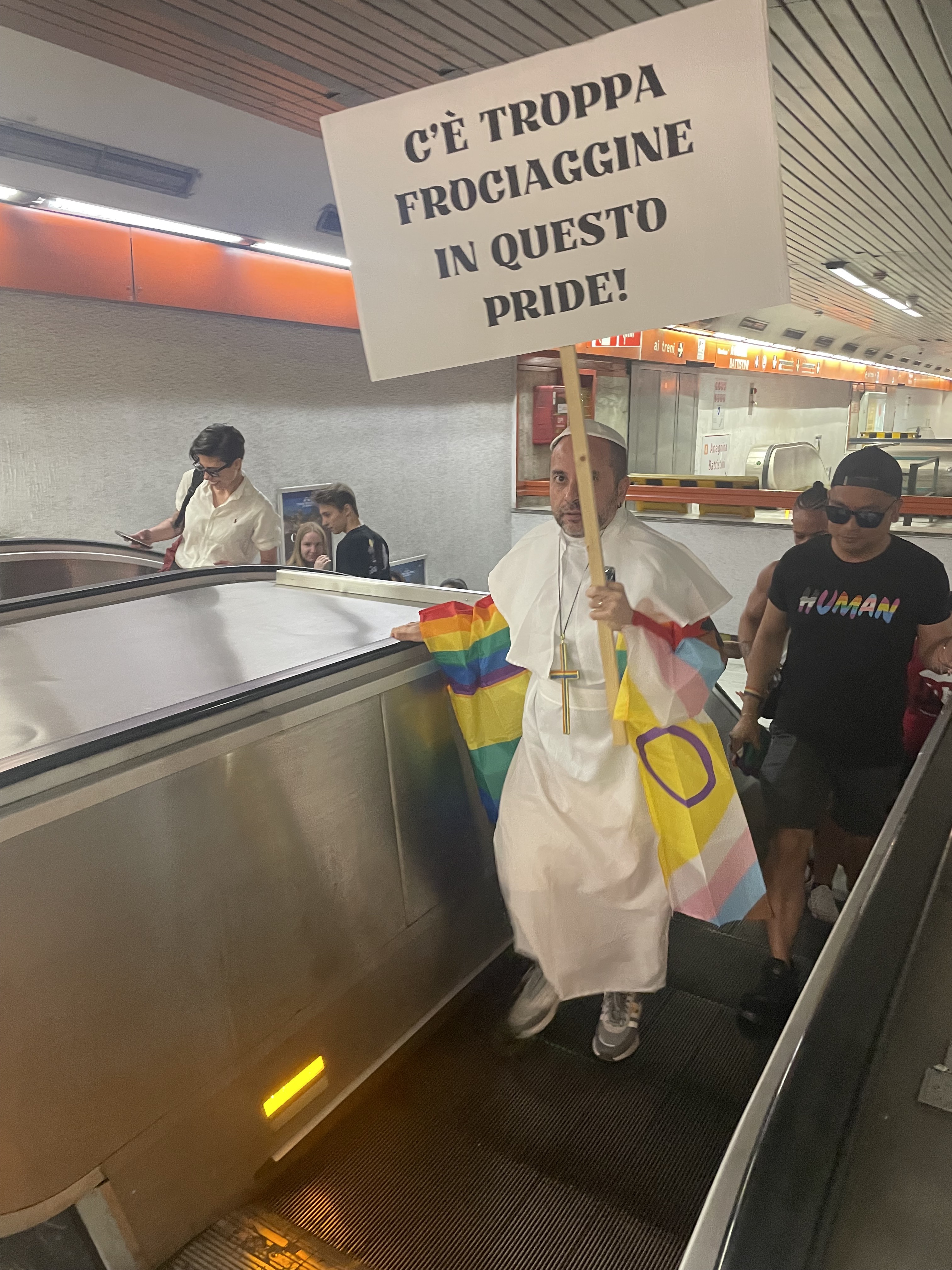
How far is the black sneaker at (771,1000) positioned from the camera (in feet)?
7.13

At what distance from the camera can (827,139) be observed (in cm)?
449

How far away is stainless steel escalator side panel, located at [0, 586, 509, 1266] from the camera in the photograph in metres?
1.34

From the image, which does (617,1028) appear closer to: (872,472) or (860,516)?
(860,516)

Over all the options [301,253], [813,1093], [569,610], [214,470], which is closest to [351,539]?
[214,470]

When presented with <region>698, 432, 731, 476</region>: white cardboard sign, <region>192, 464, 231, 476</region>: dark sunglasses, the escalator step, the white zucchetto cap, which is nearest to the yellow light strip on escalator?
the escalator step

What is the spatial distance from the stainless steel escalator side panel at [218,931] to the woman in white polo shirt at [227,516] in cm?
184

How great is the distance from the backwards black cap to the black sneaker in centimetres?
129

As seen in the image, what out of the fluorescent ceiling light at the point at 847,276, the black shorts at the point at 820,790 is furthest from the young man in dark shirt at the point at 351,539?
the fluorescent ceiling light at the point at 847,276

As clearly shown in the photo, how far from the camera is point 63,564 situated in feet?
16.4

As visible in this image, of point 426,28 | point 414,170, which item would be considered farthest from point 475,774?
point 426,28

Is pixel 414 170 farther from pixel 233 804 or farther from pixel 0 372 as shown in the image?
pixel 0 372

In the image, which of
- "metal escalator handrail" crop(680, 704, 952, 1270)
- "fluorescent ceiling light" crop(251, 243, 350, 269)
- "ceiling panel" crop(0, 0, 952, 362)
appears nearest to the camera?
"metal escalator handrail" crop(680, 704, 952, 1270)

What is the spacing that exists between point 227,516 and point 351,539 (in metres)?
0.62

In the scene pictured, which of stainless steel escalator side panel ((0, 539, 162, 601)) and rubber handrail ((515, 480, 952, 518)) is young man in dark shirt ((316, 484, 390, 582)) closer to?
stainless steel escalator side panel ((0, 539, 162, 601))
